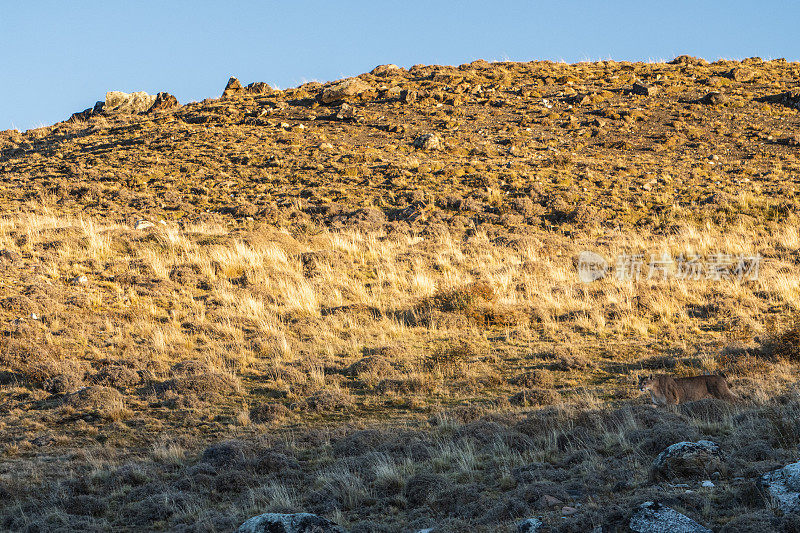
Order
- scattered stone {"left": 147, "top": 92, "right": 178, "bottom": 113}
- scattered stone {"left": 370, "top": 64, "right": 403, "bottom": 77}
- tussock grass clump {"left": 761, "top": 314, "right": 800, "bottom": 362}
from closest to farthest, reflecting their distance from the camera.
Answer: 1. tussock grass clump {"left": 761, "top": 314, "right": 800, "bottom": 362}
2. scattered stone {"left": 147, "top": 92, "right": 178, "bottom": 113}
3. scattered stone {"left": 370, "top": 64, "right": 403, "bottom": 77}

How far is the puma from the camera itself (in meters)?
8.48

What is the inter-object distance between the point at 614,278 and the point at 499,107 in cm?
2317

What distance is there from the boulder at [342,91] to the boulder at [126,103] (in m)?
13.4

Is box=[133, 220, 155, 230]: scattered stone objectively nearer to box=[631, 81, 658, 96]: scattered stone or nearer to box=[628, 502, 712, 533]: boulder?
box=[628, 502, 712, 533]: boulder

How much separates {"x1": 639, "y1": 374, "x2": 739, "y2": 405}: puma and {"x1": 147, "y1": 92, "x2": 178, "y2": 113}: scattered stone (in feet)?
135

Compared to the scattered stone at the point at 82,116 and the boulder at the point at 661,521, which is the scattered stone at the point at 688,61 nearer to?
the scattered stone at the point at 82,116

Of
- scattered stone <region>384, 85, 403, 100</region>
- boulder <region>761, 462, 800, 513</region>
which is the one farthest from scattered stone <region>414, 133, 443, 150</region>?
boulder <region>761, 462, 800, 513</region>

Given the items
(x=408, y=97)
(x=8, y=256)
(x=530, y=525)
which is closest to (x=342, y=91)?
(x=408, y=97)

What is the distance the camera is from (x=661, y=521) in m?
4.13

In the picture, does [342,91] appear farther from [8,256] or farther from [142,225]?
[8,256]

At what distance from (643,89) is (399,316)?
30875 millimetres

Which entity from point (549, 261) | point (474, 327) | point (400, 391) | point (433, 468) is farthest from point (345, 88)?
point (433, 468)

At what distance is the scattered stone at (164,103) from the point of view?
43.2m

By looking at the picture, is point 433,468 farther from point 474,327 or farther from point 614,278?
point 614,278
